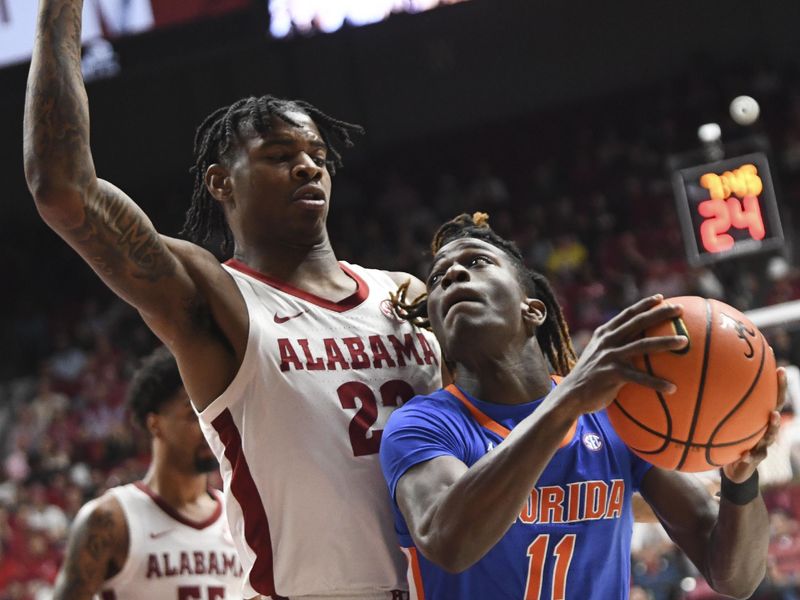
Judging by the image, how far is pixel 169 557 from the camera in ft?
14.4

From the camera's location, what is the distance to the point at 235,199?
3.14m

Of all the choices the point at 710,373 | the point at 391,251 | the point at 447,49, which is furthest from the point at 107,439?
the point at 710,373

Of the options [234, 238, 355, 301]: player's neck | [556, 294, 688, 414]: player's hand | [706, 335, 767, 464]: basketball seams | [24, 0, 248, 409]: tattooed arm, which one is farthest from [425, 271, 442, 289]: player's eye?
[706, 335, 767, 464]: basketball seams

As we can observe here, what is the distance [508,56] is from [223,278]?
44.7 feet

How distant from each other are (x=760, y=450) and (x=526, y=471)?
0.59 m

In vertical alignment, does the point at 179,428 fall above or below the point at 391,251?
below

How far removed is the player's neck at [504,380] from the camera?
A: 9.36 feet

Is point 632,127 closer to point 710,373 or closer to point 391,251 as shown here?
point 391,251

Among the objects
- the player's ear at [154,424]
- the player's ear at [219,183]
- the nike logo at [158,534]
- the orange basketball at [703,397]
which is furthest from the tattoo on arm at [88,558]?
the orange basketball at [703,397]

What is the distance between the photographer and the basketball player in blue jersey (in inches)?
90.7

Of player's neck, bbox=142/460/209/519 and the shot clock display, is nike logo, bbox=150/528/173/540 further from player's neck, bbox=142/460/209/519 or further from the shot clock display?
the shot clock display

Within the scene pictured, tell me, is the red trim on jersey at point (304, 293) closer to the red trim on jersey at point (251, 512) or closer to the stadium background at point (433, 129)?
the red trim on jersey at point (251, 512)

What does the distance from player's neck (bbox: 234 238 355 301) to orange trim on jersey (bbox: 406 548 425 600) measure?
30.0 inches

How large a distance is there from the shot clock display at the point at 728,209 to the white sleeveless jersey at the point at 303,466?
241 inches
